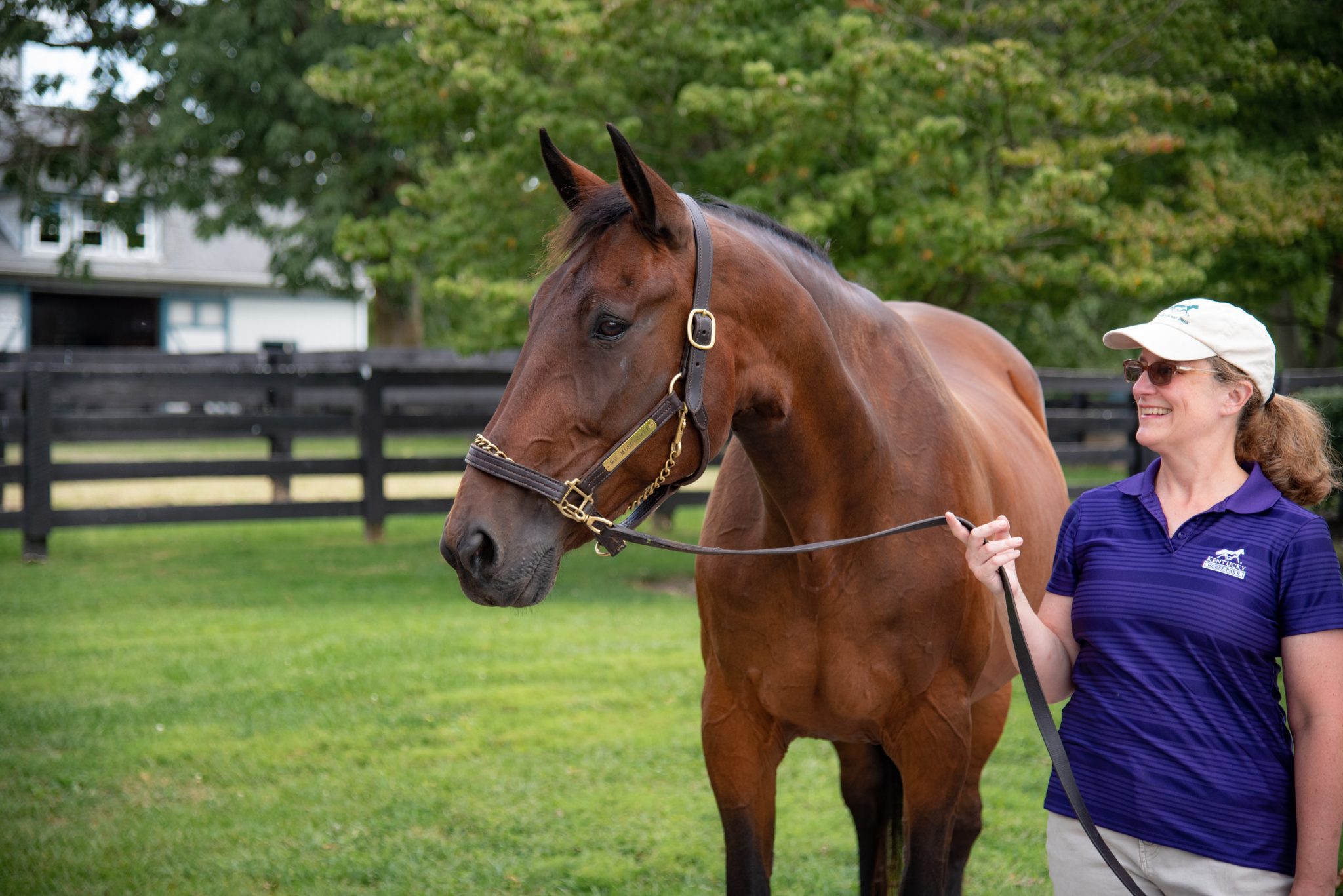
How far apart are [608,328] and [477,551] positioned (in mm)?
486

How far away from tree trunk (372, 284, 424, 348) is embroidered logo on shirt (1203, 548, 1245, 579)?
19814mm

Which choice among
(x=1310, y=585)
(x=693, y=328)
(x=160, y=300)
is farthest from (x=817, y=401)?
(x=160, y=300)

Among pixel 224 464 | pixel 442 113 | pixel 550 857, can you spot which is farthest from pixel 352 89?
pixel 550 857

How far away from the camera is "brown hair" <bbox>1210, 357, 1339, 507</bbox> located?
1988 mm

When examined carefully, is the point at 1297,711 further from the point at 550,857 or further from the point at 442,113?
the point at 442,113

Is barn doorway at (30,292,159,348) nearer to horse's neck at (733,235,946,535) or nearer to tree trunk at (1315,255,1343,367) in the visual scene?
tree trunk at (1315,255,1343,367)

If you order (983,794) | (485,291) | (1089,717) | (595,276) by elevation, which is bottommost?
(983,794)

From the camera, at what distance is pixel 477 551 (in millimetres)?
2010

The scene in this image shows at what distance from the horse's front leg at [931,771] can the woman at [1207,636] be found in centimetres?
44

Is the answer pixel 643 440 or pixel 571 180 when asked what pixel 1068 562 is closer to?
pixel 643 440

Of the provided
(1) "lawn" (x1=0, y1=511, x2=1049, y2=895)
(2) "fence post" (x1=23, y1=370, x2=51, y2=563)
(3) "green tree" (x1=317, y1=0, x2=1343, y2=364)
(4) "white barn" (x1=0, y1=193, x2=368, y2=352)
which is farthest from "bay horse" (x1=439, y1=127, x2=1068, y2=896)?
(4) "white barn" (x1=0, y1=193, x2=368, y2=352)

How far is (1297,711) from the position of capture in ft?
6.12

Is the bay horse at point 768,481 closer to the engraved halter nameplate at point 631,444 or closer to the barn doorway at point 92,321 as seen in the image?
the engraved halter nameplate at point 631,444

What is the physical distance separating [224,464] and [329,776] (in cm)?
596
